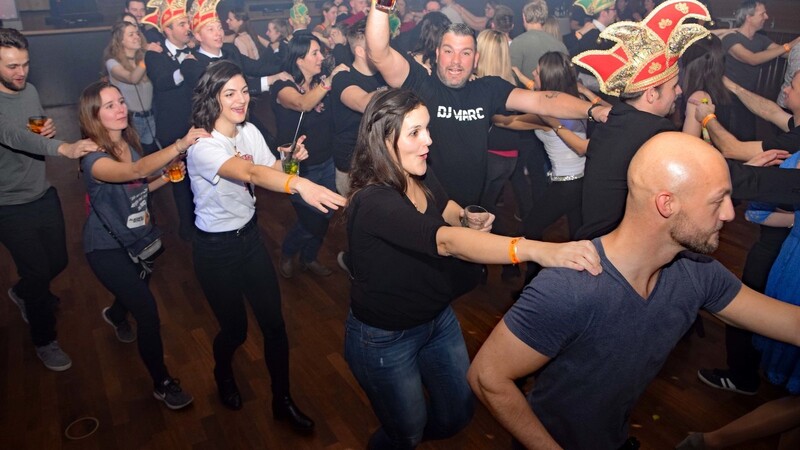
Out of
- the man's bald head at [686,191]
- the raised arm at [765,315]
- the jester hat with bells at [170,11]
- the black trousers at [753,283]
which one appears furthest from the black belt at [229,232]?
the jester hat with bells at [170,11]

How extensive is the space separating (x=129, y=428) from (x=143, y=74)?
3378mm

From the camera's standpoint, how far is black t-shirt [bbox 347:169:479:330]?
1.91 meters

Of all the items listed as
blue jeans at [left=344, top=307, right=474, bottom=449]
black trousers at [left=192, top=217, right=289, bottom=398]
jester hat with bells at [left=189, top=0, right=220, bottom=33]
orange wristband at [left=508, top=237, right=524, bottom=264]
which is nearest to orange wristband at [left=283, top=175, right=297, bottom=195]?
blue jeans at [left=344, top=307, right=474, bottom=449]

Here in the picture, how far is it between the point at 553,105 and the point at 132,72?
3912 mm

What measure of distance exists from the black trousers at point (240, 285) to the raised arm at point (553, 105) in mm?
1513

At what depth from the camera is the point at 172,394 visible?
10.1 ft

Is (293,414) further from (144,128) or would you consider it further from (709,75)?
(144,128)

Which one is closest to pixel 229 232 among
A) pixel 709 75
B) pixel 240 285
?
pixel 240 285

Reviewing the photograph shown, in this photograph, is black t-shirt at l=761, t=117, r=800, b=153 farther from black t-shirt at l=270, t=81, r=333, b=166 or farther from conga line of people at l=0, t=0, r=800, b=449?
black t-shirt at l=270, t=81, r=333, b=166

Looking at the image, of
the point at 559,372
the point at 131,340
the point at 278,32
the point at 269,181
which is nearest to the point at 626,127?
→ the point at 559,372

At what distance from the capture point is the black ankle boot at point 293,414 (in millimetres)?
2910

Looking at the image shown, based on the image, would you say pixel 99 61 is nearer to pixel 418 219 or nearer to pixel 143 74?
pixel 143 74

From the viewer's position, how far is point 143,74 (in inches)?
207

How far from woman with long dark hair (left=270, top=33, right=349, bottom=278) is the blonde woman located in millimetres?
1695
